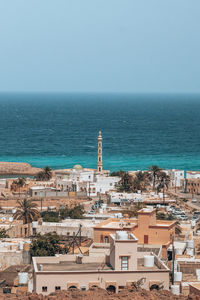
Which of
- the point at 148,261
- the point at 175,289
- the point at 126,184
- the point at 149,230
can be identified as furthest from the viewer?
the point at 126,184

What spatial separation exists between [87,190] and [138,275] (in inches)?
2263

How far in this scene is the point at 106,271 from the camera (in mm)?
25562

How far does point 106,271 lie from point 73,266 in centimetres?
172

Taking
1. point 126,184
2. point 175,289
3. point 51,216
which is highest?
point 175,289

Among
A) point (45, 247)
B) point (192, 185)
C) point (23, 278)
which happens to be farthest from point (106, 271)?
point (192, 185)

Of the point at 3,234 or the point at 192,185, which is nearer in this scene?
the point at 3,234

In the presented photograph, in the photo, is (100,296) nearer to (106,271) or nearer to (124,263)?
(106,271)

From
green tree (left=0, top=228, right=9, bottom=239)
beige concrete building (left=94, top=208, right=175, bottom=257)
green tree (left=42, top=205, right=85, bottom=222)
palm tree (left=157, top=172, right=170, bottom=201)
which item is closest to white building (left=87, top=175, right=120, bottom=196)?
palm tree (left=157, top=172, right=170, bottom=201)

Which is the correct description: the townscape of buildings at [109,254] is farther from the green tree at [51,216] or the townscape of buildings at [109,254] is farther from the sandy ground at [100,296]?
the green tree at [51,216]

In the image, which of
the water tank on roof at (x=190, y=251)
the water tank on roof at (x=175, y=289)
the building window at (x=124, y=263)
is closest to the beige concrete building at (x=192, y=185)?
the water tank on roof at (x=190, y=251)

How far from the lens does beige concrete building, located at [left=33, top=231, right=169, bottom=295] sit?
25.2 metres

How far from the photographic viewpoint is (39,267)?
2644 cm

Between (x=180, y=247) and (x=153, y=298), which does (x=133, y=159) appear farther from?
(x=153, y=298)

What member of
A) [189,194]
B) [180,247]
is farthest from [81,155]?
[180,247]
